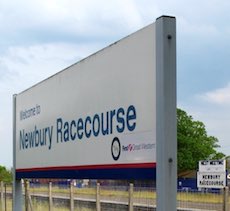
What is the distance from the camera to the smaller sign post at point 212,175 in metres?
20.5

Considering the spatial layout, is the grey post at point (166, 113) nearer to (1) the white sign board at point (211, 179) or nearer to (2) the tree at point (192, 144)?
(1) the white sign board at point (211, 179)

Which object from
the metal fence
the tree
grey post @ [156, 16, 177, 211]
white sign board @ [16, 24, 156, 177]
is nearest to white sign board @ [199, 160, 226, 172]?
the metal fence

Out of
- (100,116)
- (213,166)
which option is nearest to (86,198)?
(100,116)

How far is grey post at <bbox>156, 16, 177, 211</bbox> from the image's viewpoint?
12.4 ft

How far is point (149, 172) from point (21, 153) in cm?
351

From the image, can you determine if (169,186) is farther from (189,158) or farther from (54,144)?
(189,158)

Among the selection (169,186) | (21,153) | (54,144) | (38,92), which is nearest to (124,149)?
(169,186)

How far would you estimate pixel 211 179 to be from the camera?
69.5 ft

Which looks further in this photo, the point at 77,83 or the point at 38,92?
the point at 38,92

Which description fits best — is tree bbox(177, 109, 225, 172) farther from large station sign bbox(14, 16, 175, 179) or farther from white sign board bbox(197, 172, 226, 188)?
large station sign bbox(14, 16, 175, 179)

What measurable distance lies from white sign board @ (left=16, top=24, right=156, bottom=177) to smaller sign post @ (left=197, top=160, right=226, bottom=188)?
47.0 ft

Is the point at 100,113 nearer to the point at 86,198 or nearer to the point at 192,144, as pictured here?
the point at 86,198

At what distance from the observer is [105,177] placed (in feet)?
15.5

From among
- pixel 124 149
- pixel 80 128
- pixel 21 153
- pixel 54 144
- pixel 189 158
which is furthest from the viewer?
pixel 189 158
